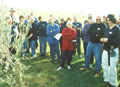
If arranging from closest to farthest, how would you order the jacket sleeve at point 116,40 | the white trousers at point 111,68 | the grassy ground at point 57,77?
1. the jacket sleeve at point 116,40
2. the white trousers at point 111,68
3. the grassy ground at point 57,77

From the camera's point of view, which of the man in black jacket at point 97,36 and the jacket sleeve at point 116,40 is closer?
the jacket sleeve at point 116,40

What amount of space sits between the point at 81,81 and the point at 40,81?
1.58 metres

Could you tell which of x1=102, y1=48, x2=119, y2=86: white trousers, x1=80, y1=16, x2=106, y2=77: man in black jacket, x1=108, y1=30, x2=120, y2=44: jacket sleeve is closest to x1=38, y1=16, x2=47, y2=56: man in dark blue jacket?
x1=80, y1=16, x2=106, y2=77: man in black jacket

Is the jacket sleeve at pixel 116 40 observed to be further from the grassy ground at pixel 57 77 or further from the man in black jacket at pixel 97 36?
the grassy ground at pixel 57 77

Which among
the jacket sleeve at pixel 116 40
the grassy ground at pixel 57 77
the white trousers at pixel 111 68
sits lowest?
the grassy ground at pixel 57 77

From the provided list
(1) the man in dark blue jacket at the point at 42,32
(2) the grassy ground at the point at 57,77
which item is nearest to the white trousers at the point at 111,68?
(2) the grassy ground at the point at 57,77

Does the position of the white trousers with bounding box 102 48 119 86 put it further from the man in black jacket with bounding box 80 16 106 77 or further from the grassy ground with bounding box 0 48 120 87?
the man in black jacket with bounding box 80 16 106 77

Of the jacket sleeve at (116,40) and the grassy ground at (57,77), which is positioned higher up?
the jacket sleeve at (116,40)

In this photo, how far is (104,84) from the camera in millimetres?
6840

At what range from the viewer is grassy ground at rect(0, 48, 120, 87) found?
6.91 m

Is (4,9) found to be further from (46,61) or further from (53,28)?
(46,61)

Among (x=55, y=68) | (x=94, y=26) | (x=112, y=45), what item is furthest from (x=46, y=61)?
(x=112, y=45)

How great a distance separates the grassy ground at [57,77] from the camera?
6914mm

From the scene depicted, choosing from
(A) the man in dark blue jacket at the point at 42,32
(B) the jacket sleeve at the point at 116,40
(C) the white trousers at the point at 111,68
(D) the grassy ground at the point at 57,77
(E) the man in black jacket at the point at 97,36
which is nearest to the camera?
(B) the jacket sleeve at the point at 116,40
